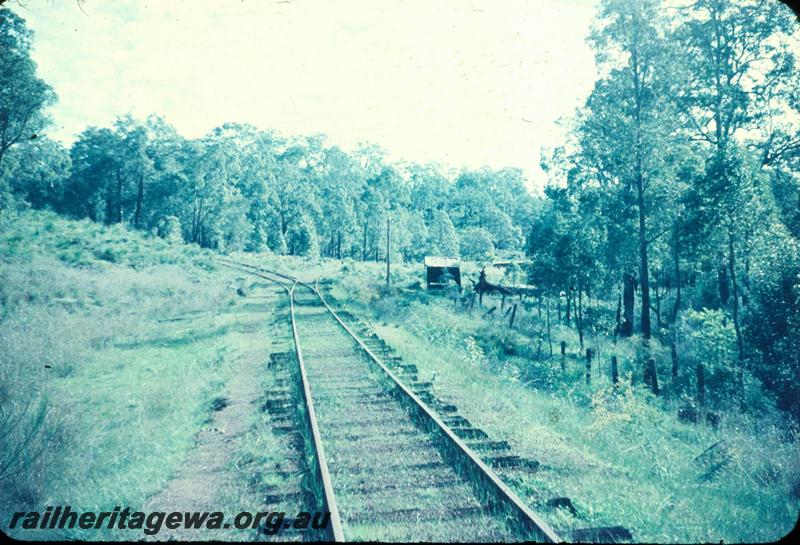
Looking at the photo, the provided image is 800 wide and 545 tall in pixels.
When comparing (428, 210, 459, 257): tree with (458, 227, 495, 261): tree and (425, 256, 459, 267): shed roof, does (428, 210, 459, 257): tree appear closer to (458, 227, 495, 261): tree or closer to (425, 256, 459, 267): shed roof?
(458, 227, 495, 261): tree

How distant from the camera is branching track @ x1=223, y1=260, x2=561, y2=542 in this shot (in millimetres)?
3971

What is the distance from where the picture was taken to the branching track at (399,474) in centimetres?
397

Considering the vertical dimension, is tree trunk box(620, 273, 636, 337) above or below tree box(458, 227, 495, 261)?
below

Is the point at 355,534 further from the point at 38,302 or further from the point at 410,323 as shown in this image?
the point at 38,302

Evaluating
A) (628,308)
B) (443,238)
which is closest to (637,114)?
(628,308)

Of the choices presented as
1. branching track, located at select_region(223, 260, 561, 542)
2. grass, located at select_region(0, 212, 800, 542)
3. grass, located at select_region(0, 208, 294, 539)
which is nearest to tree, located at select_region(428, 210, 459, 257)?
grass, located at select_region(0, 208, 294, 539)

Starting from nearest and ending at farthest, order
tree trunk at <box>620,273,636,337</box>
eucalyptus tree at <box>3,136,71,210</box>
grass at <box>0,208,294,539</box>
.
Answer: grass at <box>0,208,294,539</box>, tree trunk at <box>620,273,636,337</box>, eucalyptus tree at <box>3,136,71,210</box>

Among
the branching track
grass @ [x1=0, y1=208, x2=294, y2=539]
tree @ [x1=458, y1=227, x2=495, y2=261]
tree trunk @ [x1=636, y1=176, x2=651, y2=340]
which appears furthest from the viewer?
tree @ [x1=458, y1=227, x2=495, y2=261]

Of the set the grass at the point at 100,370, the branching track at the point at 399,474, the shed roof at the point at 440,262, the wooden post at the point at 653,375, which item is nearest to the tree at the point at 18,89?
the grass at the point at 100,370

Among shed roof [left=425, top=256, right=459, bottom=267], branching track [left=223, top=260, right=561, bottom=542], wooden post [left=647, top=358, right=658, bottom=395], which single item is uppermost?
shed roof [left=425, top=256, right=459, bottom=267]

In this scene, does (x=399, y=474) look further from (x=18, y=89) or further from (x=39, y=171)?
(x=39, y=171)

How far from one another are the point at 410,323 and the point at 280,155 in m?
68.6

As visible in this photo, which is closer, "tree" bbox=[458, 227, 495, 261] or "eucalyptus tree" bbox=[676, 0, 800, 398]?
"eucalyptus tree" bbox=[676, 0, 800, 398]

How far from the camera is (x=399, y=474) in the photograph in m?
5.04
